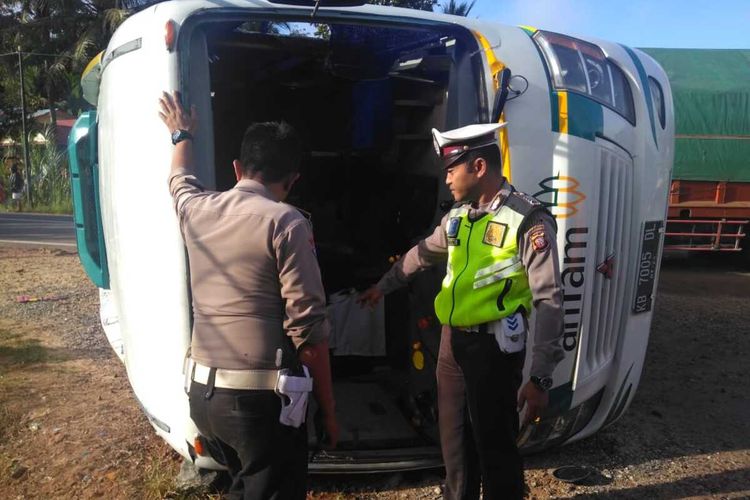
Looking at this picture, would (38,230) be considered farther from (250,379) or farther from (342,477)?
(250,379)

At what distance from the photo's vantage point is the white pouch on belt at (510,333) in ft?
8.32

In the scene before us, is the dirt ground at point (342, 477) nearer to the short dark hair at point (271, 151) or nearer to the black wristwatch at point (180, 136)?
the black wristwatch at point (180, 136)

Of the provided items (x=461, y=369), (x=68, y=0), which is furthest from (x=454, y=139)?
(x=68, y=0)

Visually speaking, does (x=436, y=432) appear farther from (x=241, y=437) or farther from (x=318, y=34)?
(x=318, y=34)

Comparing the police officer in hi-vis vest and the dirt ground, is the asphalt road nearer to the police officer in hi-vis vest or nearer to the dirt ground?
the dirt ground

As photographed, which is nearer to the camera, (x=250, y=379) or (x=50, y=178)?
(x=250, y=379)

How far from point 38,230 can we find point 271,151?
46.6 feet

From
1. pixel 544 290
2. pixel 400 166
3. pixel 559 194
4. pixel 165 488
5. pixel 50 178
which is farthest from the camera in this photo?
pixel 50 178

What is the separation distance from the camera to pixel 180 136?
2.62m

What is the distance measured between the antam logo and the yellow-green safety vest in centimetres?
54

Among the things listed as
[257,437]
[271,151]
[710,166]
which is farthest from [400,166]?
[710,166]

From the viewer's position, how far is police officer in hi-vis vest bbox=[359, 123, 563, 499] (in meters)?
2.42

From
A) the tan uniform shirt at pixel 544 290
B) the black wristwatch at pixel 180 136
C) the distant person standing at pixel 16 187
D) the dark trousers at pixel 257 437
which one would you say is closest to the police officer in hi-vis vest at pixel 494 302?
the tan uniform shirt at pixel 544 290

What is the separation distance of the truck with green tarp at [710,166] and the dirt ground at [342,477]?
392 cm
